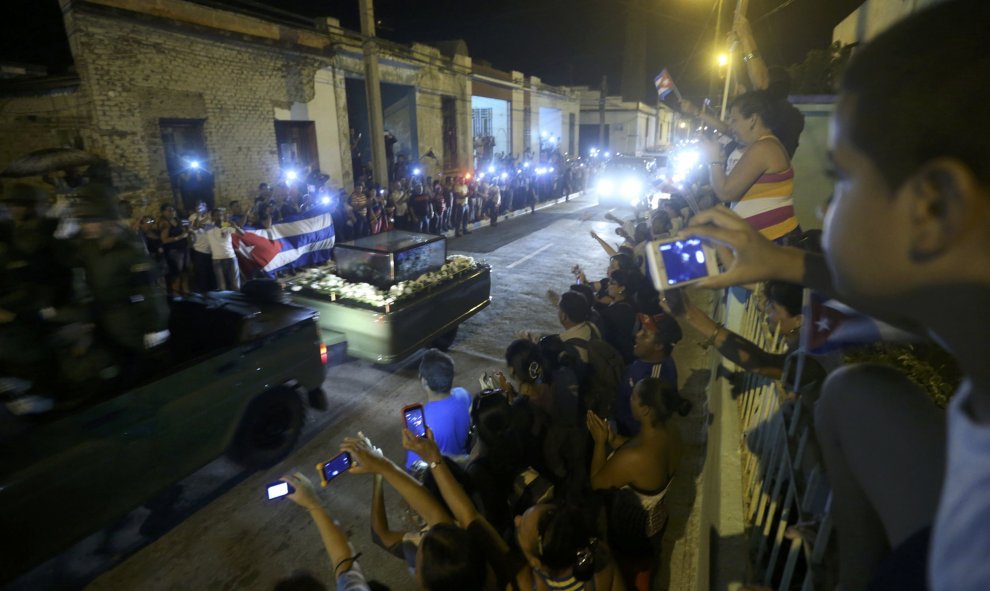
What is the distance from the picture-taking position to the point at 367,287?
6695 mm

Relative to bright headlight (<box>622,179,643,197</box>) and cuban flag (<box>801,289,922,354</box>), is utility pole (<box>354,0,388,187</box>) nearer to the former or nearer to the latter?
bright headlight (<box>622,179,643,197</box>)

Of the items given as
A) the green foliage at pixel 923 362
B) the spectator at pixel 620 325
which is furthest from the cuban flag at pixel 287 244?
the green foliage at pixel 923 362

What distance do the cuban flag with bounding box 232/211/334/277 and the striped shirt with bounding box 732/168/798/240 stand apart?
8602 mm

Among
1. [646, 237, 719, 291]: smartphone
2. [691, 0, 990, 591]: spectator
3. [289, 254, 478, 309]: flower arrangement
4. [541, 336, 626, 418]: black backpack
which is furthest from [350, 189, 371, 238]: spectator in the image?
[691, 0, 990, 591]: spectator

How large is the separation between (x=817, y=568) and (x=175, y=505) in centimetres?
474

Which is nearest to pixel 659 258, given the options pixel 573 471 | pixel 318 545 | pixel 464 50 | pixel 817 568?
pixel 817 568

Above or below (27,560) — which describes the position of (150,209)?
above

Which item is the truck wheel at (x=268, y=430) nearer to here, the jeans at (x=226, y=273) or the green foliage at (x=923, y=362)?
the green foliage at (x=923, y=362)

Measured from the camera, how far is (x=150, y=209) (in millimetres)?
10430

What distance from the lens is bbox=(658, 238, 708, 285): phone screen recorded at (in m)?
1.70

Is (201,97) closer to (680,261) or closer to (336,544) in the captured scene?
(336,544)

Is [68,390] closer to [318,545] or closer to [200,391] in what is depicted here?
[200,391]

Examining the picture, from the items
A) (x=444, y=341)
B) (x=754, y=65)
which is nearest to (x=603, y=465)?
(x=754, y=65)

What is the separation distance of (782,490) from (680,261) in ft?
5.71
